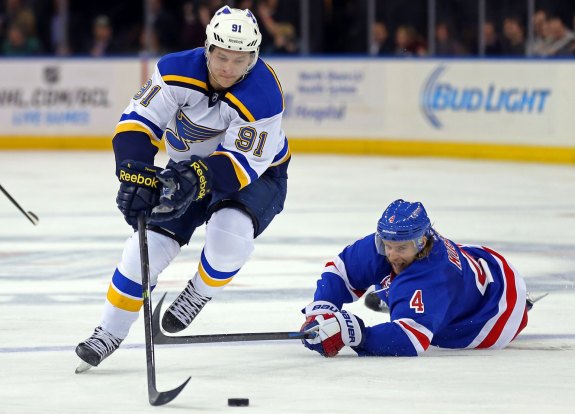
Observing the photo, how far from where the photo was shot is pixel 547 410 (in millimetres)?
3717

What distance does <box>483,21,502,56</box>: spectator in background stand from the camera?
12953mm

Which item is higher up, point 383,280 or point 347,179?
point 383,280

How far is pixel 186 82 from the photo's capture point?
4422 millimetres

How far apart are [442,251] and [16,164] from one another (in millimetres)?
8737

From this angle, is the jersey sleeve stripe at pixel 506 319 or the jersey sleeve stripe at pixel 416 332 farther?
the jersey sleeve stripe at pixel 506 319

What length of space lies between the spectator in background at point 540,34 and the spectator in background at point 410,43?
1.24 meters

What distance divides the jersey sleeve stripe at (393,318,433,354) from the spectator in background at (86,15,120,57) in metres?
10.6

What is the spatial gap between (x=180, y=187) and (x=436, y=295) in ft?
2.93

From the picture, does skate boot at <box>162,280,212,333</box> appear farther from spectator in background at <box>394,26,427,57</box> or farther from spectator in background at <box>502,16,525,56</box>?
spectator in background at <box>394,26,427,57</box>

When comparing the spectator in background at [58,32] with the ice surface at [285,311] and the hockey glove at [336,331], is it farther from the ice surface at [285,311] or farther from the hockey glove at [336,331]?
the hockey glove at [336,331]

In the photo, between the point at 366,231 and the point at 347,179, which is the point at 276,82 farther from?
the point at 347,179

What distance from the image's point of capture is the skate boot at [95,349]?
4.27m

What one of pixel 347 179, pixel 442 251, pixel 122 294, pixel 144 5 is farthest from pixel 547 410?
pixel 144 5

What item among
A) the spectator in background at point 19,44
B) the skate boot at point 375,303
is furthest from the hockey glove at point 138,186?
the spectator in background at point 19,44
